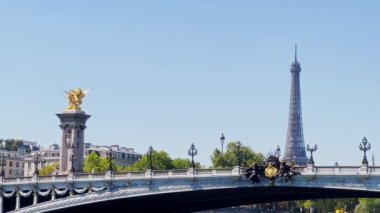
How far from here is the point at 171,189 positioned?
2985 inches

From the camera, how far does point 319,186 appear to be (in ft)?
224

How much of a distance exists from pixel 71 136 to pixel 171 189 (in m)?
39.8

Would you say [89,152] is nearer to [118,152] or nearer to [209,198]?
[118,152]

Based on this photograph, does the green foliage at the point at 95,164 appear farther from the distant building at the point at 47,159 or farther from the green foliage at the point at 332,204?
the distant building at the point at 47,159

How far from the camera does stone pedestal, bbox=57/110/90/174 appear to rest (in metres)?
113

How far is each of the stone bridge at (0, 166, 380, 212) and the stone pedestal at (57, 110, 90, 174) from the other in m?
21.7

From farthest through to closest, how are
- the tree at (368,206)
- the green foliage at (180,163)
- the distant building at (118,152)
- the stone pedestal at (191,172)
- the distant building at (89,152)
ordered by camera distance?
the distant building at (118,152) → the distant building at (89,152) → the tree at (368,206) → the green foliage at (180,163) → the stone pedestal at (191,172)

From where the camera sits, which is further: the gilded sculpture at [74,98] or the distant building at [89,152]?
the distant building at [89,152]

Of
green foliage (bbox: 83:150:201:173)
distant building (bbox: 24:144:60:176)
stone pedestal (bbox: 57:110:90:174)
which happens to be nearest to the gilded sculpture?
stone pedestal (bbox: 57:110:90:174)

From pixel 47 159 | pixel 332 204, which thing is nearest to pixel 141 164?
pixel 332 204

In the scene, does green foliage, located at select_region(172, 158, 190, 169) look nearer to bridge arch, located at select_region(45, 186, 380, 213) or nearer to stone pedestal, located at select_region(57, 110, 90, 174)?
stone pedestal, located at select_region(57, 110, 90, 174)

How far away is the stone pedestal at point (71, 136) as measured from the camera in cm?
11281

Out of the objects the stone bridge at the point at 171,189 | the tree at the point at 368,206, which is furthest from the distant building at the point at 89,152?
the stone bridge at the point at 171,189

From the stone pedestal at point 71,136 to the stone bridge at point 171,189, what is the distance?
21652 mm
